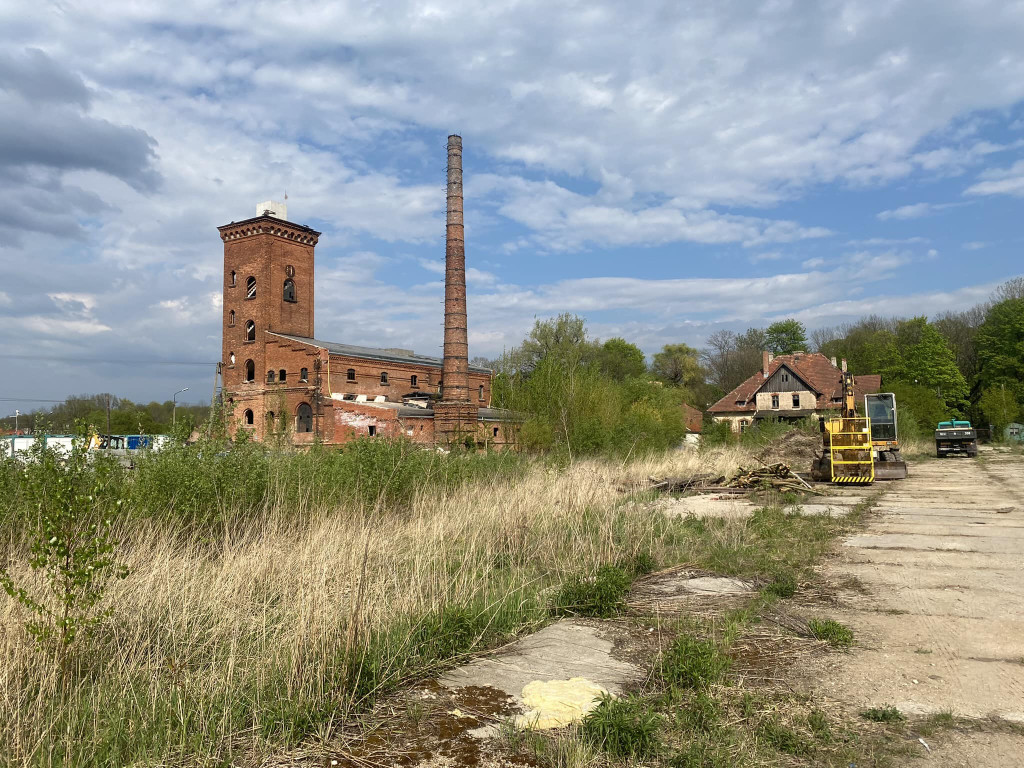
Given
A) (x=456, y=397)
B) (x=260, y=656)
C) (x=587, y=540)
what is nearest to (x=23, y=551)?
(x=260, y=656)

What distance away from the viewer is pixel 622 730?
366 cm

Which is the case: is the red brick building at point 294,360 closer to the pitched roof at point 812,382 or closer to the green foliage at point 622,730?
the pitched roof at point 812,382

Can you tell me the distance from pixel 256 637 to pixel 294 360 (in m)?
41.9

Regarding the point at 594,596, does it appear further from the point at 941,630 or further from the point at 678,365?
the point at 678,365

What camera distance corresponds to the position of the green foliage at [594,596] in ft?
20.7

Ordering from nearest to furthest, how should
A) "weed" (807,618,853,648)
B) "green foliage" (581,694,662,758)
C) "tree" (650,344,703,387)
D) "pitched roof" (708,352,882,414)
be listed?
"green foliage" (581,694,662,758), "weed" (807,618,853,648), "pitched roof" (708,352,882,414), "tree" (650,344,703,387)

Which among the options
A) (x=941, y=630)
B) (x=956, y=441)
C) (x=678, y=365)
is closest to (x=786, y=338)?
(x=678, y=365)

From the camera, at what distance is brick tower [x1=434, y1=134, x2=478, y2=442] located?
35406mm

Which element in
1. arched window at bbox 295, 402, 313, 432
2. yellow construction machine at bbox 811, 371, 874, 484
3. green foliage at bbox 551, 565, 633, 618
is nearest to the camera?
green foliage at bbox 551, 565, 633, 618

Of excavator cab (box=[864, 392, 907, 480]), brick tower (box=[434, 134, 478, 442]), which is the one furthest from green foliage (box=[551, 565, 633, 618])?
brick tower (box=[434, 134, 478, 442])

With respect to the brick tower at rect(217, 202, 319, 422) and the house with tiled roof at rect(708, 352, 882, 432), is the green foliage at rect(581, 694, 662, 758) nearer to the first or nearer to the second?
the brick tower at rect(217, 202, 319, 422)

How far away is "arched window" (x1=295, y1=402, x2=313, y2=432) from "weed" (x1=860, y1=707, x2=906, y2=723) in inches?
1625

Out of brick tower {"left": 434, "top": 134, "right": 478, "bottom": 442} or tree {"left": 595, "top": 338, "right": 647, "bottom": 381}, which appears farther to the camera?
tree {"left": 595, "top": 338, "right": 647, "bottom": 381}

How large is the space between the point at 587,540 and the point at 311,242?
46277 mm
